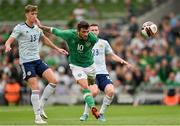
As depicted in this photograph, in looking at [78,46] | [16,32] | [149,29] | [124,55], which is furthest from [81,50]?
[124,55]

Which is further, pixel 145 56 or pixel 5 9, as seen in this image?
pixel 5 9

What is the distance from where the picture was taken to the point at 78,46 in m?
18.7

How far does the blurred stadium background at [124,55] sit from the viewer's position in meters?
31.2

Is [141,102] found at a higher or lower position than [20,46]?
lower

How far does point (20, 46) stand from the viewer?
19.0m

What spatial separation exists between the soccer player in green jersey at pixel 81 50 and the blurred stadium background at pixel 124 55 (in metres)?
11.6

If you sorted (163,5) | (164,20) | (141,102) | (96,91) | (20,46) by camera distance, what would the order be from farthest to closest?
(163,5) → (164,20) → (141,102) → (96,91) → (20,46)

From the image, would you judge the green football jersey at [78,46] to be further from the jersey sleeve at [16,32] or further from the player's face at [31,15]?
the jersey sleeve at [16,32]

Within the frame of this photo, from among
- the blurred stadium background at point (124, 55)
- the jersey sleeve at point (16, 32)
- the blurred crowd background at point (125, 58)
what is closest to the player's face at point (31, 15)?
the jersey sleeve at point (16, 32)

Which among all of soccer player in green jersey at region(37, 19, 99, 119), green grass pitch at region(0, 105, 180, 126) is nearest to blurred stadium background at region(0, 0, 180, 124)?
green grass pitch at region(0, 105, 180, 126)

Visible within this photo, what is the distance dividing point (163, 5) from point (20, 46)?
67.1 feet

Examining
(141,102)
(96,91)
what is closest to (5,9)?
(141,102)

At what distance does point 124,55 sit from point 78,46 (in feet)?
47.9

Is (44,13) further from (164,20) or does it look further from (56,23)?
(164,20)
